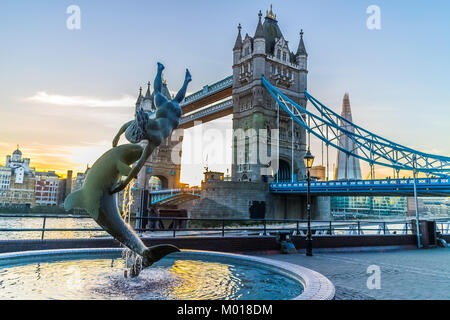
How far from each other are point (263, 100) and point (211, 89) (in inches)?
767

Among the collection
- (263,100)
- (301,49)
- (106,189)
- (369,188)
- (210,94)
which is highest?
(301,49)

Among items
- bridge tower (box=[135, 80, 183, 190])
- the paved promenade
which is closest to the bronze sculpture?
the paved promenade

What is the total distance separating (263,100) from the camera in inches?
1861

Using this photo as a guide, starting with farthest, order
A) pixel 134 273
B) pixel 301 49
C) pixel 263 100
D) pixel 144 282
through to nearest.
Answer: pixel 301 49 → pixel 263 100 → pixel 134 273 → pixel 144 282

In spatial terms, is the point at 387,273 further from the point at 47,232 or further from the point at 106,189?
the point at 47,232

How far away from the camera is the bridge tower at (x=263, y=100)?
153 feet

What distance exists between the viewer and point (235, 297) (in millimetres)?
4895

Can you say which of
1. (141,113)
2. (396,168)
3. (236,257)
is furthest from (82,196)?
(396,168)

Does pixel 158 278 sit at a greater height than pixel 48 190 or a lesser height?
lesser

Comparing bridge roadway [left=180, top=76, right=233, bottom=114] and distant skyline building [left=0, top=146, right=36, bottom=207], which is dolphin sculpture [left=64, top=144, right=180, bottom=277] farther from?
Result: distant skyline building [left=0, top=146, right=36, bottom=207]

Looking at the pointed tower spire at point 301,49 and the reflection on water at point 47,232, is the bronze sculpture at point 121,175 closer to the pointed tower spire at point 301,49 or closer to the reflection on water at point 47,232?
the reflection on water at point 47,232

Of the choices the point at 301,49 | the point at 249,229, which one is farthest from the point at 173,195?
the point at 249,229

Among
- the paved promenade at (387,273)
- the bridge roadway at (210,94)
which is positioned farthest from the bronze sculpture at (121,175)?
the bridge roadway at (210,94)
